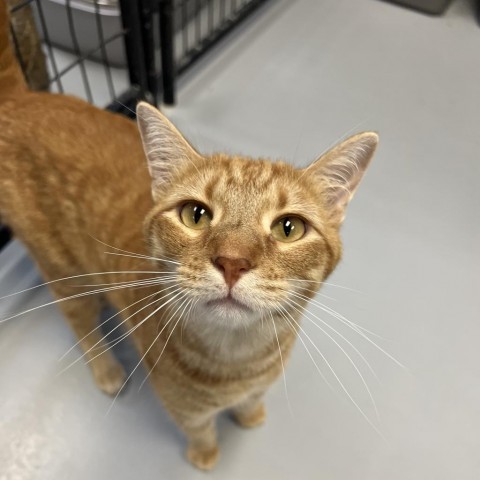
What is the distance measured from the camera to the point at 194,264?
70 centimetres

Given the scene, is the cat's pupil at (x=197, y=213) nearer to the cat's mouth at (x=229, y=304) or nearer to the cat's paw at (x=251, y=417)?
the cat's mouth at (x=229, y=304)

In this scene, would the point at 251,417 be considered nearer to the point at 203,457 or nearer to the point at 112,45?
the point at 203,457

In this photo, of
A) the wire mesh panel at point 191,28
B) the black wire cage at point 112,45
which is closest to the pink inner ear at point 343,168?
the black wire cage at point 112,45

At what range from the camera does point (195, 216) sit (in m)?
0.80

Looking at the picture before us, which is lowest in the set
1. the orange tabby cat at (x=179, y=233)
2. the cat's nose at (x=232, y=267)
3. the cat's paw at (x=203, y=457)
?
the cat's paw at (x=203, y=457)

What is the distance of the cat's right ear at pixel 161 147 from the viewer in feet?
2.73

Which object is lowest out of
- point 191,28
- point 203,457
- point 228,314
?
point 203,457

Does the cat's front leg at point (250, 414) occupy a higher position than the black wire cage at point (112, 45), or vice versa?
the black wire cage at point (112, 45)

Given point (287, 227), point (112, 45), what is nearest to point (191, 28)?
point (112, 45)

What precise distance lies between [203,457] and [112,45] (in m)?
1.60

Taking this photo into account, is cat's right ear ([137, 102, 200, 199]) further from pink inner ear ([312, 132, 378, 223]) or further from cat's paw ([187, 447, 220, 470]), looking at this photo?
cat's paw ([187, 447, 220, 470])

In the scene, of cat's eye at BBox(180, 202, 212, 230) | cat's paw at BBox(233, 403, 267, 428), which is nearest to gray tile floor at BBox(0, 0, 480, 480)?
cat's paw at BBox(233, 403, 267, 428)

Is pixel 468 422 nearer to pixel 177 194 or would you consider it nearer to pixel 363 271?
pixel 363 271

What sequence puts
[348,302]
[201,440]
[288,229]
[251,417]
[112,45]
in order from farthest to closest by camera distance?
[112,45] < [348,302] < [251,417] < [201,440] < [288,229]
